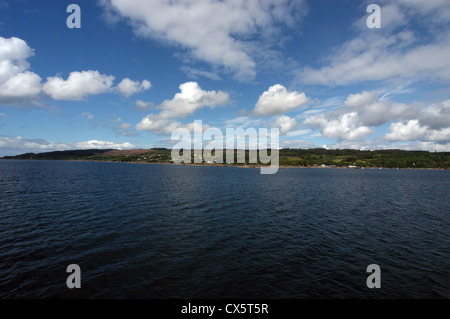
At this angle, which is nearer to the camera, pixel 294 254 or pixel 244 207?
pixel 294 254

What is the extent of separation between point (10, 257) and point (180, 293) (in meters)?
19.1

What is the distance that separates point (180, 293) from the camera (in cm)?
1720

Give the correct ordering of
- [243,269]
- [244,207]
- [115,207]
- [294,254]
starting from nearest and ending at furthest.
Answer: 1. [243,269]
2. [294,254]
3. [115,207]
4. [244,207]

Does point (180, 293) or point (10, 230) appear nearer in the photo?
point (180, 293)

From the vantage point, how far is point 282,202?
178ft

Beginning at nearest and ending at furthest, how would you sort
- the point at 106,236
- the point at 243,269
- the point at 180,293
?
1. the point at 180,293
2. the point at 243,269
3. the point at 106,236
